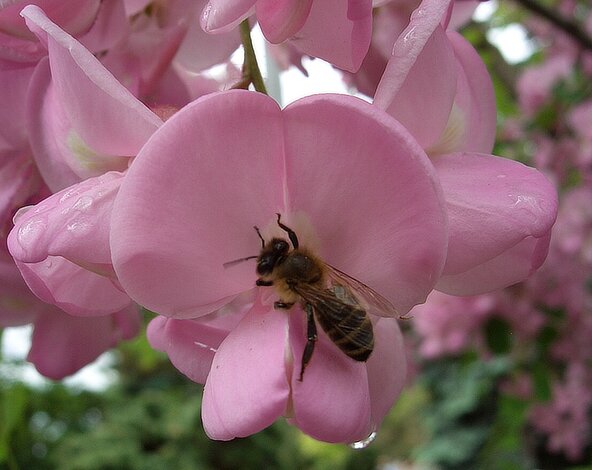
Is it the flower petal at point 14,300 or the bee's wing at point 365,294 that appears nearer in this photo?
the bee's wing at point 365,294

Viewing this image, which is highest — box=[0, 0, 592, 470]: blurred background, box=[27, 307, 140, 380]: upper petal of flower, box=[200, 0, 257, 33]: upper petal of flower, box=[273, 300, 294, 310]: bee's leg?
box=[200, 0, 257, 33]: upper petal of flower

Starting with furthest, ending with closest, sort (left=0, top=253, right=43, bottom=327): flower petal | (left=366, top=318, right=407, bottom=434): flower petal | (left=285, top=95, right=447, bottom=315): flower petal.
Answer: (left=0, top=253, right=43, bottom=327): flower petal
(left=366, top=318, right=407, bottom=434): flower petal
(left=285, top=95, right=447, bottom=315): flower petal

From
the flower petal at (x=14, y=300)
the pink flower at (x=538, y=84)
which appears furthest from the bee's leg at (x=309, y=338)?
the pink flower at (x=538, y=84)

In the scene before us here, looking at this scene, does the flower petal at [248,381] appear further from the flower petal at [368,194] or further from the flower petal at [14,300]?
the flower petal at [14,300]

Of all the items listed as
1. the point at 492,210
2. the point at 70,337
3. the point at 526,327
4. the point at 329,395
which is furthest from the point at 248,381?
the point at 526,327

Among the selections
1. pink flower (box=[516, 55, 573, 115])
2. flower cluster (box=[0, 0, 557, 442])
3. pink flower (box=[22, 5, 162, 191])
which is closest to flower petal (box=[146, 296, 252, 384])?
flower cluster (box=[0, 0, 557, 442])

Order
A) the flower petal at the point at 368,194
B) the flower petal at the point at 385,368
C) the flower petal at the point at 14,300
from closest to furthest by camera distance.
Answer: the flower petal at the point at 368,194, the flower petal at the point at 385,368, the flower petal at the point at 14,300

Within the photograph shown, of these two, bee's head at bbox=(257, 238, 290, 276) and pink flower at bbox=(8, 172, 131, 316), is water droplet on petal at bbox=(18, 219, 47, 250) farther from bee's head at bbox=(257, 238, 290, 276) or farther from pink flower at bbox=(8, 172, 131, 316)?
bee's head at bbox=(257, 238, 290, 276)

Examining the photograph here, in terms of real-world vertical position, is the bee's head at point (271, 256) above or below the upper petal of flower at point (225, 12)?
below
